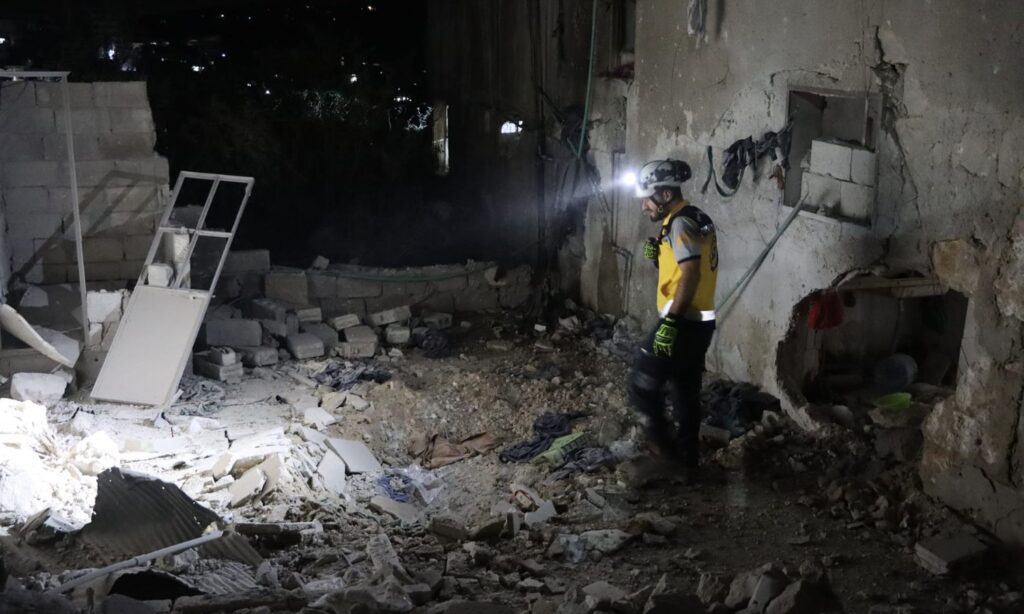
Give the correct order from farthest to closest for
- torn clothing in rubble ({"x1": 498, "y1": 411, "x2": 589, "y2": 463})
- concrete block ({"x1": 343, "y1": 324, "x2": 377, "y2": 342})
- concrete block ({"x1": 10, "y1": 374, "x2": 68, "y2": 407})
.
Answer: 1. concrete block ({"x1": 343, "y1": 324, "x2": 377, "y2": 342})
2. concrete block ({"x1": 10, "y1": 374, "x2": 68, "y2": 407})
3. torn clothing in rubble ({"x1": 498, "y1": 411, "x2": 589, "y2": 463})

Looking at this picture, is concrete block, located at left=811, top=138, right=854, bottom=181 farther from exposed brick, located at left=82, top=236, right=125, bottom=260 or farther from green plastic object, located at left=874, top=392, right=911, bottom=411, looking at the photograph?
exposed brick, located at left=82, top=236, right=125, bottom=260

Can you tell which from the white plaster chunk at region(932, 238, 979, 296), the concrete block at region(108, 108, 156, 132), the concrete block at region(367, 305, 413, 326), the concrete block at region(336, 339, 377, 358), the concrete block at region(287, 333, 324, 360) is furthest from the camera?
the concrete block at region(367, 305, 413, 326)

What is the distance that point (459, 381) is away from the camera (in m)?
8.87

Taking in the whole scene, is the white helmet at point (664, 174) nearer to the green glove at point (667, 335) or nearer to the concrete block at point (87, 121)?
the green glove at point (667, 335)

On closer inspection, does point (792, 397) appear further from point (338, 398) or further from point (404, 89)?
point (404, 89)

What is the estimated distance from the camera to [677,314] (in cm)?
581

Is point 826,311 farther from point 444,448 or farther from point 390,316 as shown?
point 390,316

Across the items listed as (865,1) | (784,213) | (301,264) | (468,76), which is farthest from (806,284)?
(468,76)

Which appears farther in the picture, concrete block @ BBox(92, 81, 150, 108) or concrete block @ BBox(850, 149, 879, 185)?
concrete block @ BBox(92, 81, 150, 108)

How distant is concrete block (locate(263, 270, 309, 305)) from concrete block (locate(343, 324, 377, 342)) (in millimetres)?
824

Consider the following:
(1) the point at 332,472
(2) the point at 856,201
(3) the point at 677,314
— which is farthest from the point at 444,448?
(2) the point at 856,201

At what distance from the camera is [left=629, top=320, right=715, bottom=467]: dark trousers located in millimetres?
5984

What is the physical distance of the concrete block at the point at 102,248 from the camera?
905cm

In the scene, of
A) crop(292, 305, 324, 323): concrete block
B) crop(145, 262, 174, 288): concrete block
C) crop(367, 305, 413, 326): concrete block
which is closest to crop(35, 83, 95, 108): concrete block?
crop(145, 262, 174, 288): concrete block
